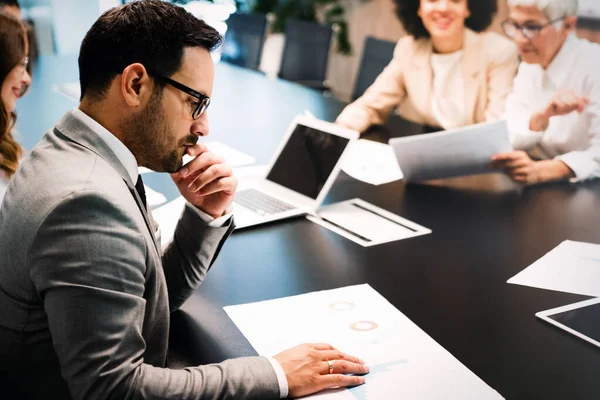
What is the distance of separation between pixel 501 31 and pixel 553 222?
1144 millimetres

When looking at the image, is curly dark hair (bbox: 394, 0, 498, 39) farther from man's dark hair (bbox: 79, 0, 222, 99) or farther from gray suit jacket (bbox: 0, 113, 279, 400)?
gray suit jacket (bbox: 0, 113, 279, 400)

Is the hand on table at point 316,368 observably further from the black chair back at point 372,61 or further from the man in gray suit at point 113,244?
the black chair back at point 372,61

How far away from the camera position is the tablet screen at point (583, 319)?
1.17 metres

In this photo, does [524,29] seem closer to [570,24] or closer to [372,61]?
[570,24]

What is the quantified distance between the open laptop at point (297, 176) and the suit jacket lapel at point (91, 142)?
687 mm

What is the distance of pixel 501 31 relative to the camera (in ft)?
8.46

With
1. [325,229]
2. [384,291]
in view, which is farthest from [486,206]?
[384,291]

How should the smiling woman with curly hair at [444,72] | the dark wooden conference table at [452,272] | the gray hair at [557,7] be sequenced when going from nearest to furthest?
A: 1. the dark wooden conference table at [452,272]
2. the gray hair at [557,7]
3. the smiling woman with curly hair at [444,72]

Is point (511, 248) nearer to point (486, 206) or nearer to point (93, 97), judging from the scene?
point (486, 206)

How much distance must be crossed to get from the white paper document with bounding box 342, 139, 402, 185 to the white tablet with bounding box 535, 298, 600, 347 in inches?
33.4

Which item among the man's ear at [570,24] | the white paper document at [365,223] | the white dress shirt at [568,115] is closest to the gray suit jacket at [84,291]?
the white paper document at [365,223]

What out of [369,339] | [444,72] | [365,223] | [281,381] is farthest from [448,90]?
[281,381]

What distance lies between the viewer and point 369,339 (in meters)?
1.13

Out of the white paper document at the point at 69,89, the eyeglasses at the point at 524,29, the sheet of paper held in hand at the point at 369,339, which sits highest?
the eyeglasses at the point at 524,29
